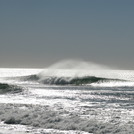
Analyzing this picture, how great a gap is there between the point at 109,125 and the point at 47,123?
3918 mm

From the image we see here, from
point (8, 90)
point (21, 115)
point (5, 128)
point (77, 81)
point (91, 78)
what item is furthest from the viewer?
point (91, 78)

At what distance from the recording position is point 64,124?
19078 mm

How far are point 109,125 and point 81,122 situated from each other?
187 cm

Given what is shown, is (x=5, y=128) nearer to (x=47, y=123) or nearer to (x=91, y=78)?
(x=47, y=123)

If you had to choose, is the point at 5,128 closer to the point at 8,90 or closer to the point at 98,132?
the point at 98,132

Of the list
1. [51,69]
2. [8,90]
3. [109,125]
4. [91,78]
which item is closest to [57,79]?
[91,78]

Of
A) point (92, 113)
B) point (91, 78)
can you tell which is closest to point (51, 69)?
point (91, 78)

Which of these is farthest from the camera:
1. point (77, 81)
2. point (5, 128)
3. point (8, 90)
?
point (77, 81)

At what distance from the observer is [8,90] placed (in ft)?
157

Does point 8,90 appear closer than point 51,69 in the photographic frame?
Yes

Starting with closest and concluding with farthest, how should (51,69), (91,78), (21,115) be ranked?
(21,115)
(91,78)
(51,69)

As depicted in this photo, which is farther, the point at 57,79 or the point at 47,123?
the point at 57,79

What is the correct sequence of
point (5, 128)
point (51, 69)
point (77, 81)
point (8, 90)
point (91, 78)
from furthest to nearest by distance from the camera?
point (51, 69)
point (91, 78)
point (77, 81)
point (8, 90)
point (5, 128)

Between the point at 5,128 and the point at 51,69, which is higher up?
the point at 51,69
